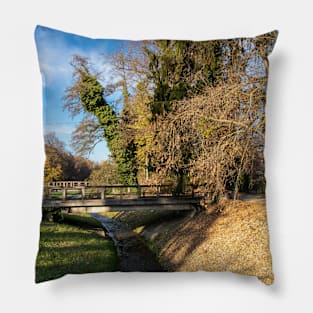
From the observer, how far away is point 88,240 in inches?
111

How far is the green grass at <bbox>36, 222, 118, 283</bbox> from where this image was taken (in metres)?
2.72

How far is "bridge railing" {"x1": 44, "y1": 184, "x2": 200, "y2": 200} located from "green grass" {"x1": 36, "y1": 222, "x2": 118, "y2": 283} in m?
0.23

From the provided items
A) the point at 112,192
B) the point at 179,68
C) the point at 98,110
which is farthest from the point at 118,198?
the point at 179,68

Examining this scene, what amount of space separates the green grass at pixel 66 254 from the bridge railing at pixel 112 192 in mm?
235

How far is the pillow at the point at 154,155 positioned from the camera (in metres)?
2.77

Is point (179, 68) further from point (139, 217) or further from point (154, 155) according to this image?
point (139, 217)

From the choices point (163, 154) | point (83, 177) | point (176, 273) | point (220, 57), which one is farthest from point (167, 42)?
point (176, 273)

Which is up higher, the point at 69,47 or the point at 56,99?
the point at 69,47

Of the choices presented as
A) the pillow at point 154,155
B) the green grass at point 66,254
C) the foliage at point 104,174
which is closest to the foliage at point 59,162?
the pillow at point 154,155

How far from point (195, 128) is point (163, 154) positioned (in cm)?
34

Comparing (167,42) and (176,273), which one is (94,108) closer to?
(167,42)

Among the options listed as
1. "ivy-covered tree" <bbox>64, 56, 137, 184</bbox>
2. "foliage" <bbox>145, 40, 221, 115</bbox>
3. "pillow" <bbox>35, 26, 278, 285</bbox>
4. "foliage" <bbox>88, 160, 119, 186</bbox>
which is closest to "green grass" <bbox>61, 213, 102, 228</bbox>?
"pillow" <bbox>35, 26, 278, 285</bbox>

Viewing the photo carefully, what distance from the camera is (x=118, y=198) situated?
2.90m

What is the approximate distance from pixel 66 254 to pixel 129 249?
50 centimetres
